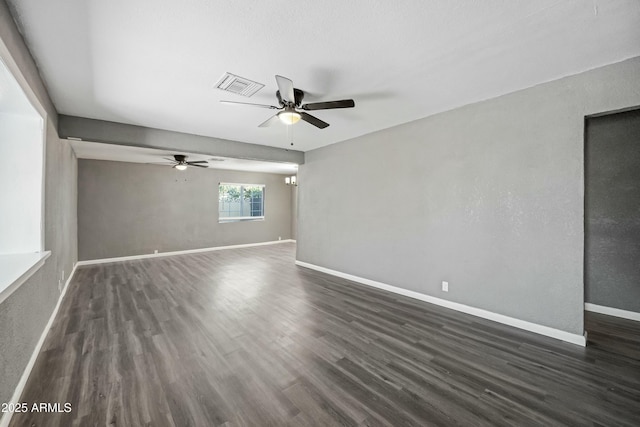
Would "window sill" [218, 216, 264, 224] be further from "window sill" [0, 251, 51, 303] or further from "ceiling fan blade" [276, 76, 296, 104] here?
"ceiling fan blade" [276, 76, 296, 104]

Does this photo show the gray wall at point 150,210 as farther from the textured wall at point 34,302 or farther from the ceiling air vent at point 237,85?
the ceiling air vent at point 237,85

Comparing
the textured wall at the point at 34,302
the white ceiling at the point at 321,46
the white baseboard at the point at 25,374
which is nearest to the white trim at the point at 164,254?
the textured wall at the point at 34,302

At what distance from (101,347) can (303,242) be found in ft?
12.9

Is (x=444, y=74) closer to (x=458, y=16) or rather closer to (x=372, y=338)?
(x=458, y=16)

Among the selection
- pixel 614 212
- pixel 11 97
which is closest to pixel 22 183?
pixel 11 97

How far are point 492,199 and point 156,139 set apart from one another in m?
4.88

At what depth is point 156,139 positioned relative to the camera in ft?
13.3

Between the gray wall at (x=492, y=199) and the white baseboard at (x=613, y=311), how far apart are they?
4.61 feet

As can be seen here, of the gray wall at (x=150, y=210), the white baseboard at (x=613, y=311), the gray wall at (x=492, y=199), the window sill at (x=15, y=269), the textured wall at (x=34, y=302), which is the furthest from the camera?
the gray wall at (x=150, y=210)

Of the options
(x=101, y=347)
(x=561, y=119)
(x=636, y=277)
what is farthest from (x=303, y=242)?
(x=636, y=277)

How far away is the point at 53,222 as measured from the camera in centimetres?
294

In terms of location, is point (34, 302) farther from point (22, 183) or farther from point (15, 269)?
point (22, 183)

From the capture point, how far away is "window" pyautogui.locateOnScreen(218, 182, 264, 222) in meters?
8.27

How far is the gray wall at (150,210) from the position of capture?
607 cm
